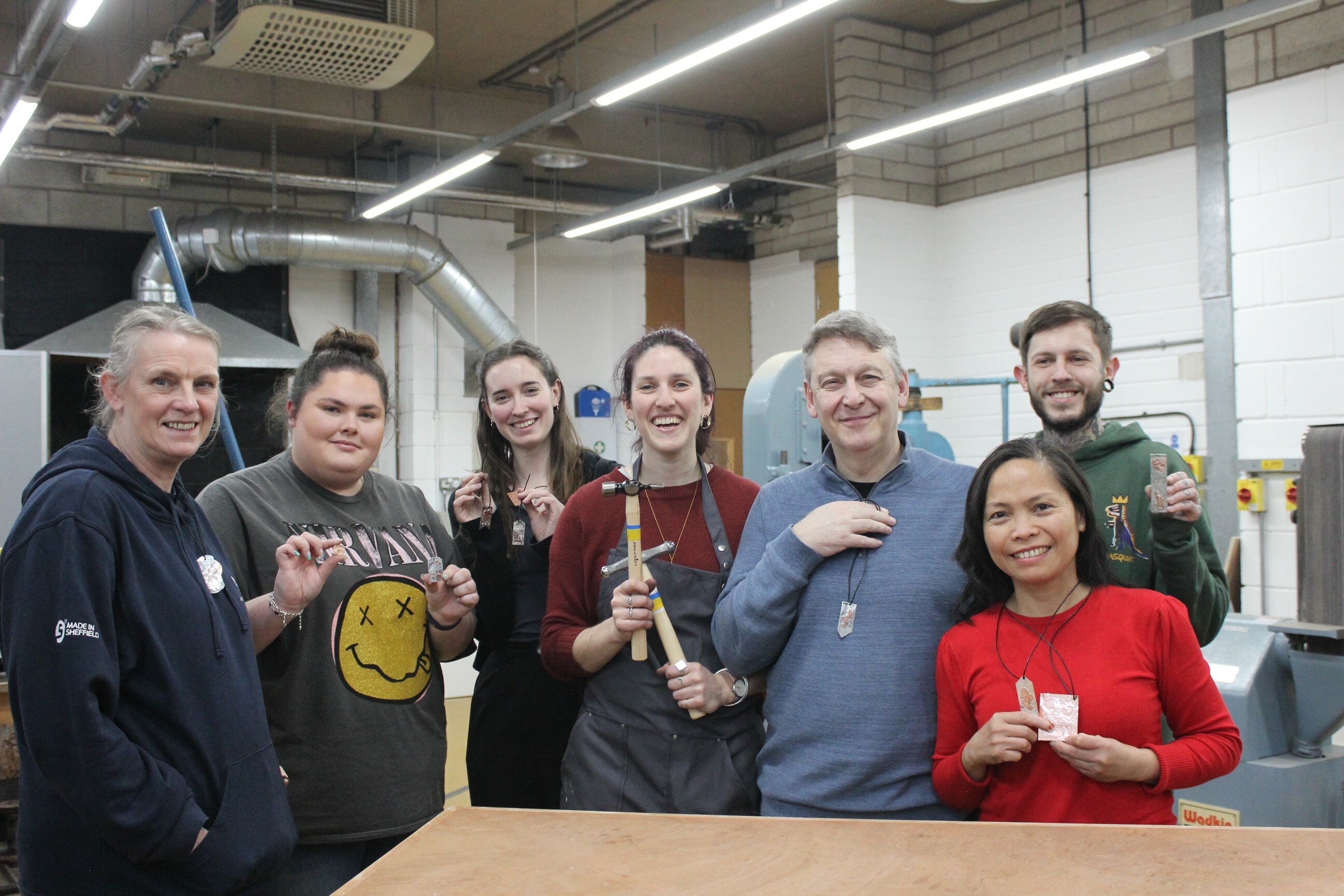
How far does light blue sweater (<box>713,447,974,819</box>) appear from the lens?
1.62 m

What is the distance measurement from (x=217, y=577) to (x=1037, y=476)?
1334 mm

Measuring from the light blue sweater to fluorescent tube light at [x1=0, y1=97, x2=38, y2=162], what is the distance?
17.0 ft

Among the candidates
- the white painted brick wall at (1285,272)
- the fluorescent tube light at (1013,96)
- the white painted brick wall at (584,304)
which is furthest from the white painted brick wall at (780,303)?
the white painted brick wall at (1285,272)

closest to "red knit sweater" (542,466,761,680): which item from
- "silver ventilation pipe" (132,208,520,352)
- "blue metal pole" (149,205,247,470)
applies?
"blue metal pole" (149,205,247,470)

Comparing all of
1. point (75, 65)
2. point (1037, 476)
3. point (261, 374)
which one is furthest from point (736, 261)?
point (1037, 476)

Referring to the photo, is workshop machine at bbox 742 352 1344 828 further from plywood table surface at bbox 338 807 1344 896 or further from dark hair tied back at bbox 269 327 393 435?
plywood table surface at bbox 338 807 1344 896

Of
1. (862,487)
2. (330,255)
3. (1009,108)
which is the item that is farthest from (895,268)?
(862,487)

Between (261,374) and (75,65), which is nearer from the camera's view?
(75,65)

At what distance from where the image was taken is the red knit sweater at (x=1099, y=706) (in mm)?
1544

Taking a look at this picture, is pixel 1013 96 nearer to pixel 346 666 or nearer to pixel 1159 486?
pixel 1159 486

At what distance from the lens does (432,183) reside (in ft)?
22.6

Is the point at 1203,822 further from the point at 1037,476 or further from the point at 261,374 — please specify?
the point at 261,374

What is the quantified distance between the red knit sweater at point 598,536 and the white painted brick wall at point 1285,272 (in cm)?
373

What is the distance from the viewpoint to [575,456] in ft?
7.87
